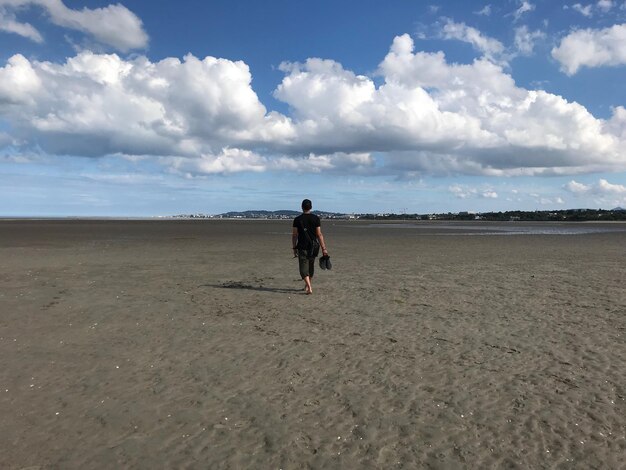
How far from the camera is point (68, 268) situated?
19.6 metres

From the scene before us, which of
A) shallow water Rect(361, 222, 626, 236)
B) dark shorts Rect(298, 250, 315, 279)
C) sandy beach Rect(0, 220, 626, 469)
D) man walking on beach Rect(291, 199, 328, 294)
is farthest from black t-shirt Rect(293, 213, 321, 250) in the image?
shallow water Rect(361, 222, 626, 236)

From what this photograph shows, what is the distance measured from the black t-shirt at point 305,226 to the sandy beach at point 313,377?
1.51 metres

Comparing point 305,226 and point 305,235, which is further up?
point 305,226

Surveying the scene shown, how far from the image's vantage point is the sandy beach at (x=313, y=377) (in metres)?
4.93

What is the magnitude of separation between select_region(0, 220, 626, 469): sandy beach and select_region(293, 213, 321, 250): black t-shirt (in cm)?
151

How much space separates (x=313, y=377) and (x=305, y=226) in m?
6.85

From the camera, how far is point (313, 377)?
697cm

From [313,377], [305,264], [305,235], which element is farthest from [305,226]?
[313,377]

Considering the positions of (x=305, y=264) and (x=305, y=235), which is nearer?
(x=305, y=235)

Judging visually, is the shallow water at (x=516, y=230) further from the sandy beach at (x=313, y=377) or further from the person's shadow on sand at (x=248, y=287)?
the sandy beach at (x=313, y=377)

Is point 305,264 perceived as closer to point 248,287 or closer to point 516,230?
point 248,287

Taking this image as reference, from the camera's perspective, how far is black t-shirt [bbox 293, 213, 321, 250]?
43.8ft

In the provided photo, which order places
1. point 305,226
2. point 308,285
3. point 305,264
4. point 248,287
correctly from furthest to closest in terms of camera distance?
1. point 248,287
2. point 308,285
3. point 305,264
4. point 305,226

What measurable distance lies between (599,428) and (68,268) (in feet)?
64.0
